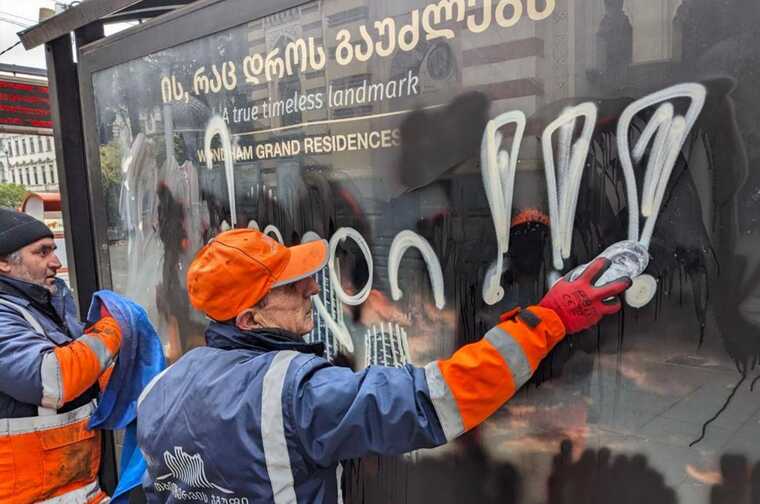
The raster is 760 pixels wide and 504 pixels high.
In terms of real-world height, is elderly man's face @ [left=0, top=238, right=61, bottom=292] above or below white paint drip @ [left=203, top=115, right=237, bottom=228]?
below

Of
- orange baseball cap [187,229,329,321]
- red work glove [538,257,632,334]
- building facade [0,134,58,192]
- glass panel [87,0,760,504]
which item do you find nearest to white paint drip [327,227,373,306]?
glass panel [87,0,760,504]

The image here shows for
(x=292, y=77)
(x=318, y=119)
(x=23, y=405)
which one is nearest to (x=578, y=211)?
(x=318, y=119)

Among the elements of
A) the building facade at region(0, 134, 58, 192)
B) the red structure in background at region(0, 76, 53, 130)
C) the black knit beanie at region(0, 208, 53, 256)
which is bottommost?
the black knit beanie at region(0, 208, 53, 256)

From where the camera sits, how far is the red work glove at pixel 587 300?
1.38 m

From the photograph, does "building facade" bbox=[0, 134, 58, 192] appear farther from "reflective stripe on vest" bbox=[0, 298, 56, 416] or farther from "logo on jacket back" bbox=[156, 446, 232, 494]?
"logo on jacket back" bbox=[156, 446, 232, 494]

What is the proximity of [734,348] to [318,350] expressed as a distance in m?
0.97

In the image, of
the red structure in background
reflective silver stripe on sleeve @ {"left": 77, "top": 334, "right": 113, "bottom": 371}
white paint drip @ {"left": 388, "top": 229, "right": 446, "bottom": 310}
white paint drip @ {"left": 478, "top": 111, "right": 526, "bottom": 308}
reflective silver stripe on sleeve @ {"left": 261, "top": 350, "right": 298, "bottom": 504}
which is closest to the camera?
reflective silver stripe on sleeve @ {"left": 261, "top": 350, "right": 298, "bottom": 504}

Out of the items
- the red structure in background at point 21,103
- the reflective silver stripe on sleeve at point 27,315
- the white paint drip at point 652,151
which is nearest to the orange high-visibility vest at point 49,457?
the reflective silver stripe on sleeve at point 27,315

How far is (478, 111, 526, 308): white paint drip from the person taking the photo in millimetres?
1566

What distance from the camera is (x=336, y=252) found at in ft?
6.62

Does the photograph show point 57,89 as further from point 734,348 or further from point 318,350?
point 734,348

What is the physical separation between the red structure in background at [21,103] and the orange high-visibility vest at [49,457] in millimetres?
5603

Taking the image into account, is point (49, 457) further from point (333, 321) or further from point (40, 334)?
point (333, 321)

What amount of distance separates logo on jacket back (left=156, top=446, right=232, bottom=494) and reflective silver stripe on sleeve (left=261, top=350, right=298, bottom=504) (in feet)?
0.43
